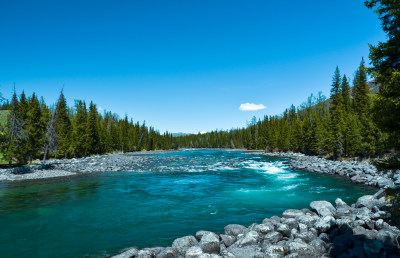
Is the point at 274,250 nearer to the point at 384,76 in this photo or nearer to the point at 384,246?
the point at 384,246

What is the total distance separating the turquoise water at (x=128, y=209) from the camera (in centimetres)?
968

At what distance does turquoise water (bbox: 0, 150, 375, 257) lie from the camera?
381 inches

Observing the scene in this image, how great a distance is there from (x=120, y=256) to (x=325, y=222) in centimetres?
795

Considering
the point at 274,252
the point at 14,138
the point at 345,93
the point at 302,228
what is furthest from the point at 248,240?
the point at 345,93

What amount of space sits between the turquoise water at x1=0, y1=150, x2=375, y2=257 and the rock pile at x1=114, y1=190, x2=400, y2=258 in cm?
156

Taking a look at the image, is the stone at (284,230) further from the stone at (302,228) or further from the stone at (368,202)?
the stone at (368,202)

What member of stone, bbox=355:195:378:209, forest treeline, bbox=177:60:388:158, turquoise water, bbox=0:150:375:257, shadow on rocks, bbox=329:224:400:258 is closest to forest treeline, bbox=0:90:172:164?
turquoise water, bbox=0:150:375:257

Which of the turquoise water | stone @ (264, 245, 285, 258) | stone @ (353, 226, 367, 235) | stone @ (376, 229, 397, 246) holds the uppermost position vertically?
stone @ (376, 229, 397, 246)

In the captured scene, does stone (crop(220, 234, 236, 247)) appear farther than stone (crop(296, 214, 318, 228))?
No

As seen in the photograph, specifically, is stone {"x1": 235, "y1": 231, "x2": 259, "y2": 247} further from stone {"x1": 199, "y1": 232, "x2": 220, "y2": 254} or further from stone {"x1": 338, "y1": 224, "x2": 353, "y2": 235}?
stone {"x1": 338, "y1": 224, "x2": 353, "y2": 235}

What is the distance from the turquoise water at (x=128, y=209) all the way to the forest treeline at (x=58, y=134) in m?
7.56

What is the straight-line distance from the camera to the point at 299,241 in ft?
25.9

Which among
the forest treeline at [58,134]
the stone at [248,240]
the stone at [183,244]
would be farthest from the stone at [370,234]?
the forest treeline at [58,134]

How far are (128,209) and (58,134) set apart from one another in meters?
45.3
